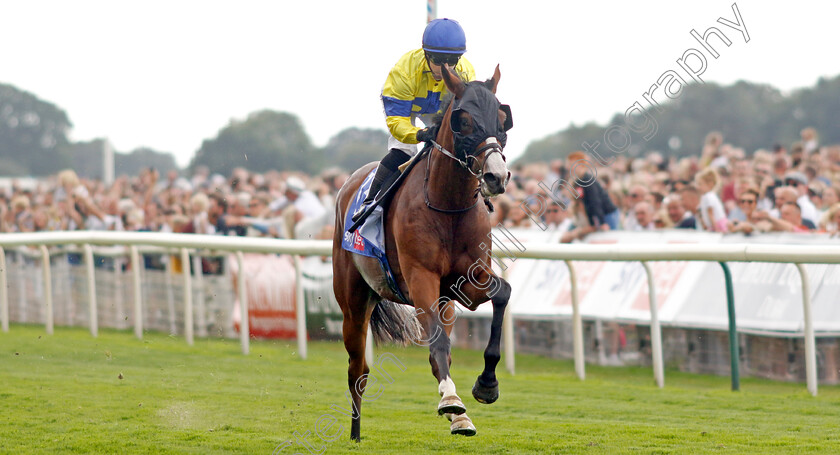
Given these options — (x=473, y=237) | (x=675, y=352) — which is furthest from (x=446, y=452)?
(x=675, y=352)

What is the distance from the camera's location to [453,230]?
495 cm

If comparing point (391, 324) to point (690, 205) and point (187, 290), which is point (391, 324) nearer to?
point (187, 290)

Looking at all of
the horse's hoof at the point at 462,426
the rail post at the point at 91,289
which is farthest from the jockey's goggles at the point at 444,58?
the rail post at the point at 91,289

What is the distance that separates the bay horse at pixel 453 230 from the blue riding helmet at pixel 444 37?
33 centimetres

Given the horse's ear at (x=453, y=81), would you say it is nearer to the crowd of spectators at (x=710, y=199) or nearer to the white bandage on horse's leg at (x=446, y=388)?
the white bandage on horse's leg at (x=446, y=388)

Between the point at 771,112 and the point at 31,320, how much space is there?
171 feet

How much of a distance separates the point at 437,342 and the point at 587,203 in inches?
189

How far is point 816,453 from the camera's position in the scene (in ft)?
15.8

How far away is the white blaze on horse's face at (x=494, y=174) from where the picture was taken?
4.43m

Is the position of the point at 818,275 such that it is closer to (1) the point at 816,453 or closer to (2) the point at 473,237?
(1) the point at 816,453

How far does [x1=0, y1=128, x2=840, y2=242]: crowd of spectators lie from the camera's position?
871 cm

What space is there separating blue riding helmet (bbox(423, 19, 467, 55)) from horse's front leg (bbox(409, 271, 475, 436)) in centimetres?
113

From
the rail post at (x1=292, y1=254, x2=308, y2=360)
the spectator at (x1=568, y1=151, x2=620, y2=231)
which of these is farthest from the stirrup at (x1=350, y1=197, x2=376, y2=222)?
the spectator at (x1=568, y1=151, x2=620, y2=231)

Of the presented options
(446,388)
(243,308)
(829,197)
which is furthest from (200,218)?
(446,388)
